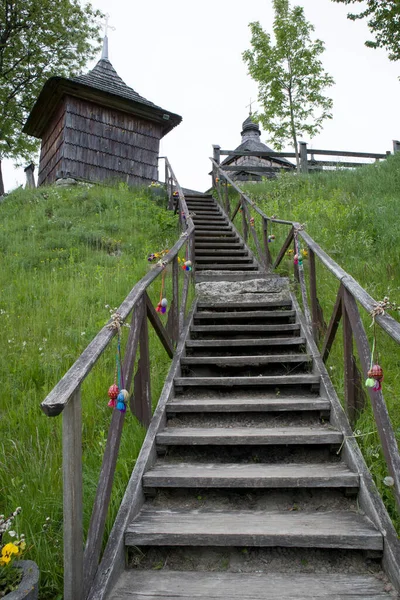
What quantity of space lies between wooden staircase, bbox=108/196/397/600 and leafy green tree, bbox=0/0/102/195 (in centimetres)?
1880

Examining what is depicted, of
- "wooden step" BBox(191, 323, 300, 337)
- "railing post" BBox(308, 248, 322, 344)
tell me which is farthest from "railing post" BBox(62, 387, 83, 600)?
"wooden step" BBox(191, 323, 300, 337)

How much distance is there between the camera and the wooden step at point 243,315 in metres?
4.80

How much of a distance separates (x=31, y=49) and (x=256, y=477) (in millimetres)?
21468

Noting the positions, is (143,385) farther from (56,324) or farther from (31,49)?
(31,49)

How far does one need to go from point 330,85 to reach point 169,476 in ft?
57.5

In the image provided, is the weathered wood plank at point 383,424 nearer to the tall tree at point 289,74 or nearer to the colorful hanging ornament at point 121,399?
the colorful hanging ornament at point 121,399

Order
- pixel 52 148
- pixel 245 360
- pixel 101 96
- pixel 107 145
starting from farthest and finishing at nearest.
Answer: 1. pixel 52 148
2. pixel 107 145
3. pixel 101 96
4. pixel 245 360

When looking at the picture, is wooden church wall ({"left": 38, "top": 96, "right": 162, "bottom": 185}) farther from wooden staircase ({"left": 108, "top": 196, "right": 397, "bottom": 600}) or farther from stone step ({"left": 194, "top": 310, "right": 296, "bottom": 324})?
wooden staircase ({"left": 108, "top": 196, "right": 397, "bottom": 600})

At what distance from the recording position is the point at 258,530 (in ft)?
7.33

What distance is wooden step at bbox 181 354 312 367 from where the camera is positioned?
3.87m

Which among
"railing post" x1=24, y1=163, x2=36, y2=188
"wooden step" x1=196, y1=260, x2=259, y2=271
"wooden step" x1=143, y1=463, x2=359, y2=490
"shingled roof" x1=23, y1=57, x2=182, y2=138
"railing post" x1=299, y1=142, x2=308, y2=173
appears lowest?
"wooden step" x1=143, y1=463, x2=359, y2=490

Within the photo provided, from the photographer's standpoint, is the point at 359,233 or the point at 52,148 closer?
the point at 359,233

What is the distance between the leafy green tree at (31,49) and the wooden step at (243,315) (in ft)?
56.9

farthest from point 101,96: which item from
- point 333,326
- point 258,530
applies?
point 258,530
